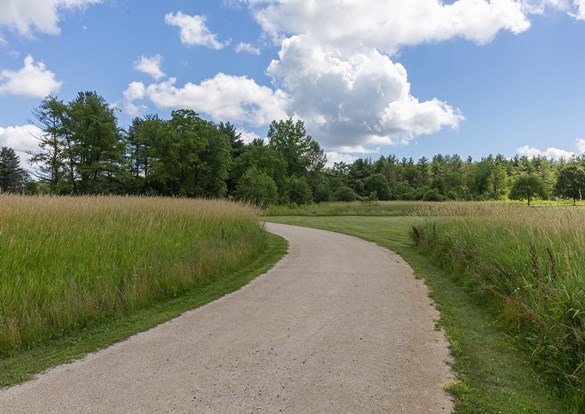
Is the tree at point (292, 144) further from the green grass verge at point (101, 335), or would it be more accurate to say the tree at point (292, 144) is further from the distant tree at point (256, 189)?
the green grass verge at point (101, 335)

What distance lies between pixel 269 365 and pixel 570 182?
6627 centimetres

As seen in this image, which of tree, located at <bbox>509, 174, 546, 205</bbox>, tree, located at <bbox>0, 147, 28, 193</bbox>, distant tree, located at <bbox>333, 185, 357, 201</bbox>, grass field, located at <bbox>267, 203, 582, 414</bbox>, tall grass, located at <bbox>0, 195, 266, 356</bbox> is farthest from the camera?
distant tree, located at <bbox>333, 185, 357, 201</bbox>

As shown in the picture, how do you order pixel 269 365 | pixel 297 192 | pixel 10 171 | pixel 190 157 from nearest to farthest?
pixel 269 365 → pixel 190 157 → pixel 297 192 → pixel 10 171

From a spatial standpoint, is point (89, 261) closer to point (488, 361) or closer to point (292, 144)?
point (488, 361)

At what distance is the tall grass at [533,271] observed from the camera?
3570 mm

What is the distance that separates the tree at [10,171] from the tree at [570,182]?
95.6 metres

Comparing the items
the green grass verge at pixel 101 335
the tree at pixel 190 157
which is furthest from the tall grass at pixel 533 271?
the tree at pixel 190 157

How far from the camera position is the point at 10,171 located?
234 ft

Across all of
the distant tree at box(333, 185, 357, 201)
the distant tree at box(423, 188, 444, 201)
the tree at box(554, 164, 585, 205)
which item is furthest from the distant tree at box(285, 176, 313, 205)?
the tree at box(554, 164, 585, 205)

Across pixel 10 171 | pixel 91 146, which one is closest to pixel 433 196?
pixel 91 146

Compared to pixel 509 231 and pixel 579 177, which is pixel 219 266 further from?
pixel 579 177

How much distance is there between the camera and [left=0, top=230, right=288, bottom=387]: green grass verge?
3.67m

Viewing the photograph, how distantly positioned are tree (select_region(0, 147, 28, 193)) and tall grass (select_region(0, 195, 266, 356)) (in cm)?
7509

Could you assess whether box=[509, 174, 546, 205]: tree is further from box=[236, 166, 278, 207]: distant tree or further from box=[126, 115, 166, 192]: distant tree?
box=[126, 115, 166, 192]: distant tree
